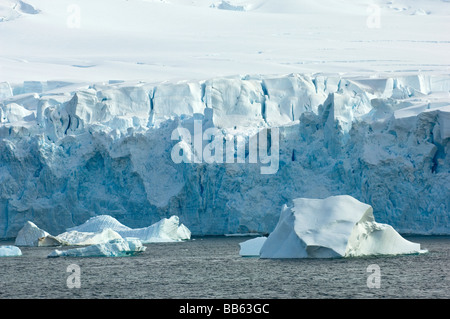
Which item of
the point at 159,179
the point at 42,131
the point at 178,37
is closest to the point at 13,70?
the point at 178,37

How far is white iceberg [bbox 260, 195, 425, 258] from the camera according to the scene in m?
19.5

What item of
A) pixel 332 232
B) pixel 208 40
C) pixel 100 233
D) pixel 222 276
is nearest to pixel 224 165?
pixel 100 233

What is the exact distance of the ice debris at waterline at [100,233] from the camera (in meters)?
26.6

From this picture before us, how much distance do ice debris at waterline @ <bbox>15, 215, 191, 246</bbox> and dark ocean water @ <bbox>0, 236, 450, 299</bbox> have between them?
219cm

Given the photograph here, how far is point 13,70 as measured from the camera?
53.0 m

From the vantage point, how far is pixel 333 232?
768 inches

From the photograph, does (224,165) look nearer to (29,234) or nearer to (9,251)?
(29,234)

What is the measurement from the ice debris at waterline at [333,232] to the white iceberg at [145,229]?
709 centimetres

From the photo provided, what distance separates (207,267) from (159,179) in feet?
30.5

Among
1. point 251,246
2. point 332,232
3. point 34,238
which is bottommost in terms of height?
point 34,238

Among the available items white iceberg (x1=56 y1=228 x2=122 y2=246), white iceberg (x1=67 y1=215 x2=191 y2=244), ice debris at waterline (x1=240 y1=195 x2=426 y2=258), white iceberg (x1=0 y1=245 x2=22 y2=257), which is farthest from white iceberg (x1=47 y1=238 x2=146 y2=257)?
ice debris at waterline (x1=240 y1=195 x2=426 y2=258)

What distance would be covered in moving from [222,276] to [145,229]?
30.0 feet

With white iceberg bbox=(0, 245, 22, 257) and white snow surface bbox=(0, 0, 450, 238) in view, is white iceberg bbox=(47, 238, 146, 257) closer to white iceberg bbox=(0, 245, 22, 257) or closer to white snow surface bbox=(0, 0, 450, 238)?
white iceberg bbox=(0, 245, 22, 257)

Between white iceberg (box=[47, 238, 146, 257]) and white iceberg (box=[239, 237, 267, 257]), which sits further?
white iceberg (box=[47, 238, 146, 257])
